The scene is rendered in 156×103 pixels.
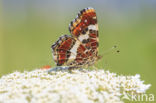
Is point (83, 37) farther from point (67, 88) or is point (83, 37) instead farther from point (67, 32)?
point (67, 32)

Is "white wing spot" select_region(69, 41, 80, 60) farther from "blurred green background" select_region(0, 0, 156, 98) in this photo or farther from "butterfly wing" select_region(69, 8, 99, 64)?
"blurred green background" select_region(0, 0, 156, 98)

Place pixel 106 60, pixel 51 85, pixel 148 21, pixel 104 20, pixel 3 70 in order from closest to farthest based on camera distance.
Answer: pixel 51 85 < pixel 3 70 < pixel 106 60 < pixel 148 21 < pixel 104 20

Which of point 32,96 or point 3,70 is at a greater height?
point 3,70

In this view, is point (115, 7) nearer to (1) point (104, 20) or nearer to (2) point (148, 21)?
(1) point (104, 20)

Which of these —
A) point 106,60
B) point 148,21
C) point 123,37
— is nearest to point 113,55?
point 106,60

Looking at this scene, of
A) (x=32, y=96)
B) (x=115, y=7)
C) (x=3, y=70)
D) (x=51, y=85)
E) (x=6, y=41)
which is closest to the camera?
(x=32, y=96)

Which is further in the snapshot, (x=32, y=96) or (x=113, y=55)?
(x=113, y=55)
